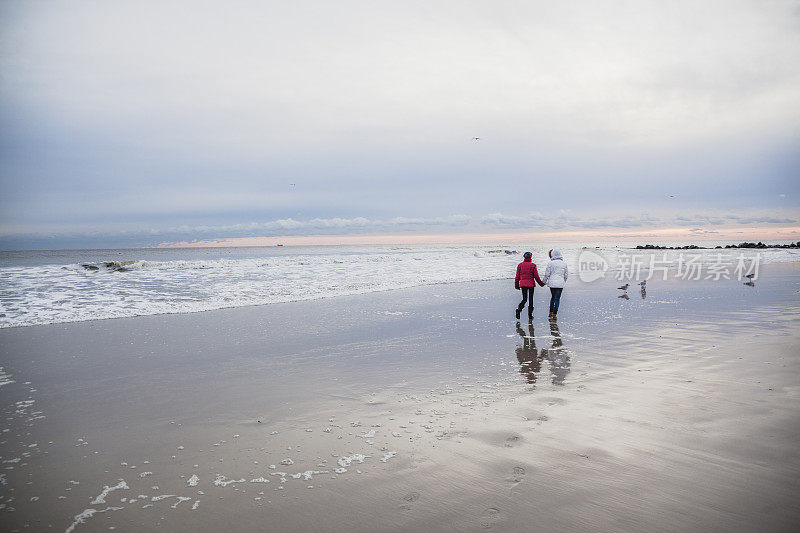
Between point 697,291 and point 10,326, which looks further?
point 697,291

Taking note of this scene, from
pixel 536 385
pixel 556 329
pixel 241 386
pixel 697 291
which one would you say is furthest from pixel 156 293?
pixel 697 291

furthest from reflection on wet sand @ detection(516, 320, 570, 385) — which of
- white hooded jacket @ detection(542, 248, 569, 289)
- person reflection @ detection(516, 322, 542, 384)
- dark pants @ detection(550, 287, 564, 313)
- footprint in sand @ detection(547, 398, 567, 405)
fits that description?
white hooded jacket @ detection(542, 248, 569, 289)

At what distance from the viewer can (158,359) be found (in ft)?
28.4

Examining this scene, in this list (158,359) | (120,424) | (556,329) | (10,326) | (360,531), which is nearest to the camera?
(360,531)

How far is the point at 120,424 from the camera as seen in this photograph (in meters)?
5.49

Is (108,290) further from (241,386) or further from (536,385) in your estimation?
(536,385)

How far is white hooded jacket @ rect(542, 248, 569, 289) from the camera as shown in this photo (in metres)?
13.1

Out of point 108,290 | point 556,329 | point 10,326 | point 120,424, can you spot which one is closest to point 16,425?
point 120,424

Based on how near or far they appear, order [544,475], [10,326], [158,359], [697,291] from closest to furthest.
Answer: [544,475], [158,359], [10,326], [697,291]

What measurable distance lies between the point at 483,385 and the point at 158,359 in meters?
6.25

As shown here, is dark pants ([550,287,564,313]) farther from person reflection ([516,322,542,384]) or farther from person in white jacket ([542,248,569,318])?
person reflection ([516,322,542,384])

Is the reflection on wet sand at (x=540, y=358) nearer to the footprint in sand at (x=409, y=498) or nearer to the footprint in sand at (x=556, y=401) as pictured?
the footprint in sand at (x=556, y=401)

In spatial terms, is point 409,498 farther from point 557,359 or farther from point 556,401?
point 557,359

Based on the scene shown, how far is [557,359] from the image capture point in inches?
320
